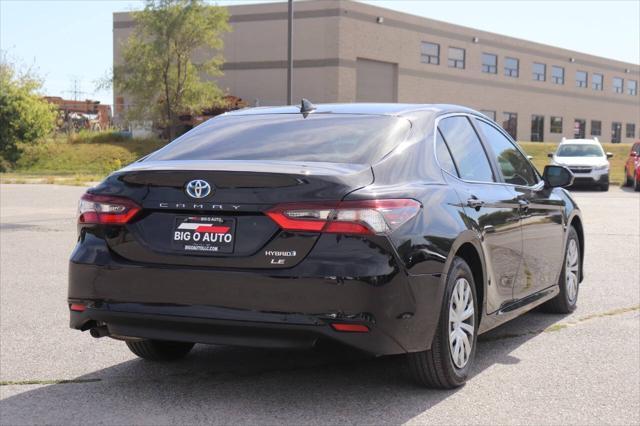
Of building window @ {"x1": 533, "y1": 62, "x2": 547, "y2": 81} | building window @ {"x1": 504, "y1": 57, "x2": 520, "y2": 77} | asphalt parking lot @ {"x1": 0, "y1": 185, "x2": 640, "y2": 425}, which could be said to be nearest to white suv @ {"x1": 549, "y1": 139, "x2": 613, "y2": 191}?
asphalt parking lot @ {"x1": 0, "y1": 185, "x2": 640, "y2": 425}

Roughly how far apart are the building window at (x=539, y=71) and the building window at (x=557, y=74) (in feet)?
3.71

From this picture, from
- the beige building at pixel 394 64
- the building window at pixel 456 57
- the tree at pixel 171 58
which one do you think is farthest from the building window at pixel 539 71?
the tree at pixel 171 58

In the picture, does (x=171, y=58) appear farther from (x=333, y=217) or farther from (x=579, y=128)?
(x=333, y=217)

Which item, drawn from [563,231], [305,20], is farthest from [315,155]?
[305,20]

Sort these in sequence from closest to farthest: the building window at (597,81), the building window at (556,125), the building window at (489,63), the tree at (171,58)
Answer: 1. the tree at (171,58)
2. the building window at (489,63)
3. the building window at (556,125)
4. the building window at (597,81)

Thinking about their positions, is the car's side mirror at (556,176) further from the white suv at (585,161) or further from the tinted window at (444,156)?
the white suv at (585,161)

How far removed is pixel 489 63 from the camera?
214ft

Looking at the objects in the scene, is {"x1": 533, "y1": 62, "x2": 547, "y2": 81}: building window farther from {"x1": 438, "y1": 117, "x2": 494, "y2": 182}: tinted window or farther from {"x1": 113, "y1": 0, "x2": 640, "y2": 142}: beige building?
{"x1": 438, "y1": 117, "x2": 494, "y2": 182}: tinted window

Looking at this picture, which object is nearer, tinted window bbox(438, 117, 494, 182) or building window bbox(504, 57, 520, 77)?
tinted window bbox(438, 117, 494, 182)

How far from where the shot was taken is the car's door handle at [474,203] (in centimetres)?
507

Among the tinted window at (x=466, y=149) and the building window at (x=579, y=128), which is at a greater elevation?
the building window at (x=579, y=128)

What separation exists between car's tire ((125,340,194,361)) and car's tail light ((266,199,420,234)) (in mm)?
1582

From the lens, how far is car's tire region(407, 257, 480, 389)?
182 inches

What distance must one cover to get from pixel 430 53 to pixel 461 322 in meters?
56.6
